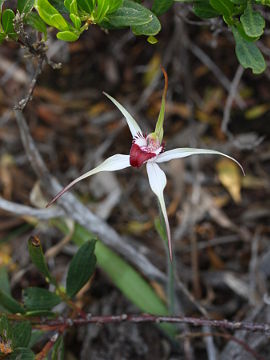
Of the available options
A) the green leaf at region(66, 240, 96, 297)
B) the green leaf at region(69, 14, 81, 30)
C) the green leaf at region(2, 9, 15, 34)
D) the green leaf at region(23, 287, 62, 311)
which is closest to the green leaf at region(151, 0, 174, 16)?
the green leaf at region(69, 14, 81, 30)

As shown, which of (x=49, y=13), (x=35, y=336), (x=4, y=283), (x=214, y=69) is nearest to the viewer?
(x=49, y=13)

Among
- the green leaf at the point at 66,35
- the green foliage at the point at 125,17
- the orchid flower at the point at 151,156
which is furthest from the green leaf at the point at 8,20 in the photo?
the orchid flower at the point at 151,156

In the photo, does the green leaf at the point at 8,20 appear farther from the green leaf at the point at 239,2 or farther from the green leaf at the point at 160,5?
the green leaf at the point at 239,2

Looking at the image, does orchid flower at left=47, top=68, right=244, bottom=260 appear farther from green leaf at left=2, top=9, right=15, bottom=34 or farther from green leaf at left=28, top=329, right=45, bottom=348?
green leaf at left=28, top=329, right=45, bottom=348

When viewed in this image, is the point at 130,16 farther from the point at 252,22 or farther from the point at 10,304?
the point at 10,304

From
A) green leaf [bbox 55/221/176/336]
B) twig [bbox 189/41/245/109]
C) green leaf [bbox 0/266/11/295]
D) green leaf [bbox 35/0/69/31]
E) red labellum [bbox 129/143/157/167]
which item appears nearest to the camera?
green leaf [bbox 35/0/69/31]

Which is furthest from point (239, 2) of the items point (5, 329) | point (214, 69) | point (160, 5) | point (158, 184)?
point (214, 69)

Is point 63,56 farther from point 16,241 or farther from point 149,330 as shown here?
point 149,330
